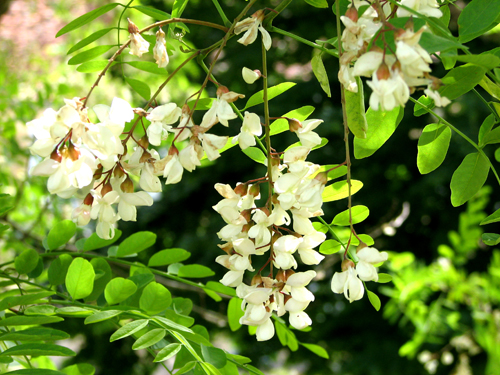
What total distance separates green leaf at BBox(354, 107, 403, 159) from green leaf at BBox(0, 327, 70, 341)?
23 cm

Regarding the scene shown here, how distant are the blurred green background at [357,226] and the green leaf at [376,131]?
0.81m

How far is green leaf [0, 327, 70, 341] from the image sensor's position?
0.30 metres

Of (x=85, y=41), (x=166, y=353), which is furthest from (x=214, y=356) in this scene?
(x=85, y=41)

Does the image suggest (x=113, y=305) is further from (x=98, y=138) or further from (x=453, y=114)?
(x=453, y=114)

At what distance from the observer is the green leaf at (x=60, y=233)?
1.43 feet

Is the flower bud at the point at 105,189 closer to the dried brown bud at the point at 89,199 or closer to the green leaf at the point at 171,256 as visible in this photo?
the dried brown bud at the point at 89,199

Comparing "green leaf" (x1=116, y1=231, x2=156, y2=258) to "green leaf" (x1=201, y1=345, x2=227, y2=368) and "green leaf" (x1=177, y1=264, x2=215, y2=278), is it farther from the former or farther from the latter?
"green leaf" (x1=201, y1=345, x2=227, y2=368)

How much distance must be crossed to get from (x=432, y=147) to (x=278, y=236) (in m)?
0.14

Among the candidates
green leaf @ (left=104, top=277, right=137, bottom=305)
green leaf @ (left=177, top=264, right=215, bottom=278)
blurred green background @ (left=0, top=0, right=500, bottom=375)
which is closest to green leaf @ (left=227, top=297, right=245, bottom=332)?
green leaf @ (left=177, top=264, right=215, bottom=278)

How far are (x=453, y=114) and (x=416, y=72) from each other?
148 centimetres

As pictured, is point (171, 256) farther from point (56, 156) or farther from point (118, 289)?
point (56, 156)

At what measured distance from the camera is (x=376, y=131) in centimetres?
33

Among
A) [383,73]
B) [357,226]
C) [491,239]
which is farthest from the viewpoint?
[357,226]

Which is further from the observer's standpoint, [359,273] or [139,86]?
[139,86]
